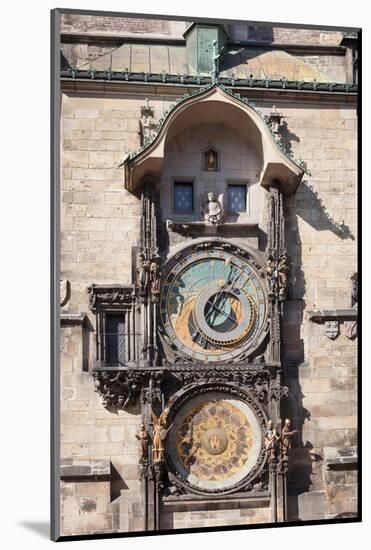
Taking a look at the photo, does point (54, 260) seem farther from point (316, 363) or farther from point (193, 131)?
point (316, 363)

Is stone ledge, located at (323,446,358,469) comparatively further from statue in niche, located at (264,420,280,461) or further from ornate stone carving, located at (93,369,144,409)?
ornate stone carving, located at (93,369,144,409)

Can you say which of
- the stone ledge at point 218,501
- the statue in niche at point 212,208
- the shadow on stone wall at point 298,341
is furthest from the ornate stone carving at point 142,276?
the stone ledge at point 218,501

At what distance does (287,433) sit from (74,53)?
3631mm

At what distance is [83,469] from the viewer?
376 inches

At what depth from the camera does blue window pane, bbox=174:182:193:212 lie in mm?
10102

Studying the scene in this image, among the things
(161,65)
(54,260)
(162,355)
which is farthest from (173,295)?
(161,65)

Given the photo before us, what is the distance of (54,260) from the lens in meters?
9.24

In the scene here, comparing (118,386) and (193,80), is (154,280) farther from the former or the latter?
(193,80)

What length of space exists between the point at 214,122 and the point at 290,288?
157 cm

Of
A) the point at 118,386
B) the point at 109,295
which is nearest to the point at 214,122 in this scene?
the point at 109,295

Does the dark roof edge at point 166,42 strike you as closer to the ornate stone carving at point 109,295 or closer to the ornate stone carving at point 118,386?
the ornate stone carving at point 109,295

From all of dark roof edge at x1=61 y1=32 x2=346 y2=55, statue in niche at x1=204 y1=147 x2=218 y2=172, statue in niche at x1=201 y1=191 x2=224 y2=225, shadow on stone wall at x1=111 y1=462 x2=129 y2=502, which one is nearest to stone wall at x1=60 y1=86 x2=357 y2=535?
shadow on stone wall at x1=111 y1=462 x2=129 y2=502

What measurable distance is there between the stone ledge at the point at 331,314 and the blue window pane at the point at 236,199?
3.53 feet

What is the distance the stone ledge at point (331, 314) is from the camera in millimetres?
10102
